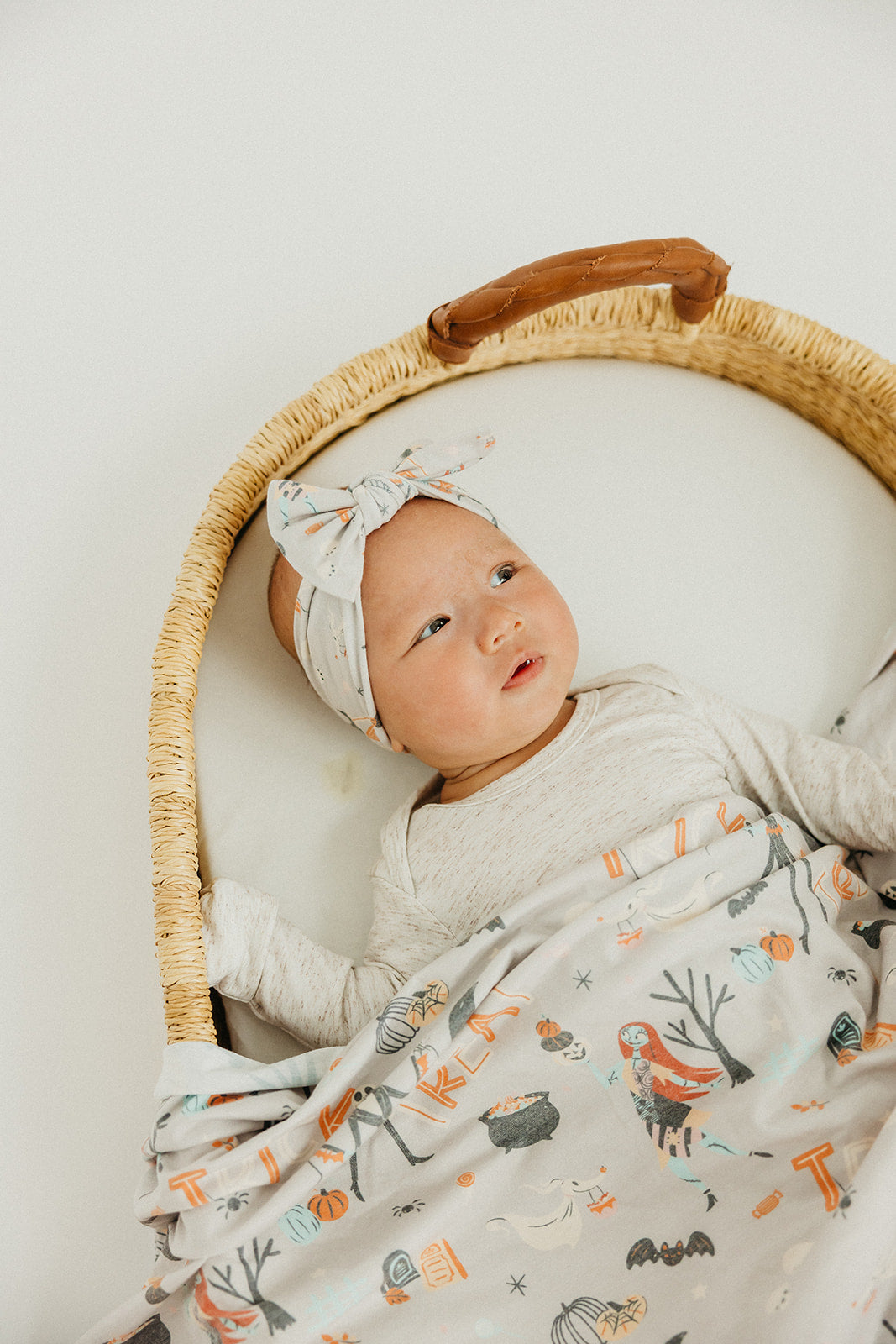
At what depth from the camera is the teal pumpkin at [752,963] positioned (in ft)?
3.11

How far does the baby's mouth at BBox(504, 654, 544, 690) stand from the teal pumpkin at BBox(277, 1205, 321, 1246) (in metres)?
0.53

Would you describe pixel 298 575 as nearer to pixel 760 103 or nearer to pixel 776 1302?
pixel 776 1302

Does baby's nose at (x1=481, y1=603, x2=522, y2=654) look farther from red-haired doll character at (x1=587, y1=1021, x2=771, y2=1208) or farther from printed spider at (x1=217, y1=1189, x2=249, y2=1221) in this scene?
printed spider at (x1=217, y1=1189, x2=249, y2=1221)

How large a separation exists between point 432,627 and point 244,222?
40.9 inches

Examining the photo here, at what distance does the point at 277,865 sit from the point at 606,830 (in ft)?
1.27

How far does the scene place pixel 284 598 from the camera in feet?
3.94

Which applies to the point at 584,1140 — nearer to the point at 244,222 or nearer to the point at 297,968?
the point at 297,968

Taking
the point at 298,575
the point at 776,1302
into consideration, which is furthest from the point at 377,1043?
the point at 298,575

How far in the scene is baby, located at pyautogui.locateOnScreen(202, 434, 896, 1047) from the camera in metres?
1.07

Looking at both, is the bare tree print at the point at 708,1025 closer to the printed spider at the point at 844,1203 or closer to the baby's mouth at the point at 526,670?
the printed spider at the point at 844,1203

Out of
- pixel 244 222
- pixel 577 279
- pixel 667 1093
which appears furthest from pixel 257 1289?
pixel 244 222

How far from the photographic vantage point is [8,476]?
5.31 ft

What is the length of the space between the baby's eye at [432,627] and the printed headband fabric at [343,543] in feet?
0.21

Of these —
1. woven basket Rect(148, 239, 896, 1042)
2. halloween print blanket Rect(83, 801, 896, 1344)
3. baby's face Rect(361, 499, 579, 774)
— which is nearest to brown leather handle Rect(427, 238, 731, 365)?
woven basket Rect(148, 239, 896, 1042)
